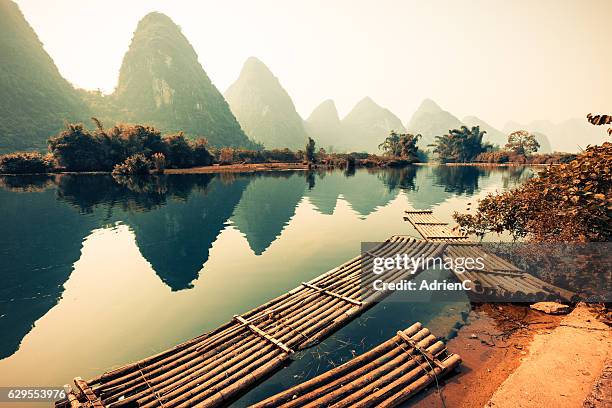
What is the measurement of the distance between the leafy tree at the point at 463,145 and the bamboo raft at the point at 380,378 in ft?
425

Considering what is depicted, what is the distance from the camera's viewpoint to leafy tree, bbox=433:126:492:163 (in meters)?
124

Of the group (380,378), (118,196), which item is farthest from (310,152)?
(380,378)

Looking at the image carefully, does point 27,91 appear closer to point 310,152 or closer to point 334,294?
point 310,152

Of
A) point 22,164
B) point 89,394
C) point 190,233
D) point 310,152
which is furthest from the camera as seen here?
point 310,152

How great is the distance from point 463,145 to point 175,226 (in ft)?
423

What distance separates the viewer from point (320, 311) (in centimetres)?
1060

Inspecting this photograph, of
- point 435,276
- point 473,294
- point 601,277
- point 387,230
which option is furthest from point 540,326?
point 387,230

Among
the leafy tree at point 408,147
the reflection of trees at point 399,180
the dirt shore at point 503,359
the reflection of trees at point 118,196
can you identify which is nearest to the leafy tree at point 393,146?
the leafy tree at point 408,147

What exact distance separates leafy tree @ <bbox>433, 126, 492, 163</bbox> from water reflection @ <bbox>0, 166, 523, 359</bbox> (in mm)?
93730

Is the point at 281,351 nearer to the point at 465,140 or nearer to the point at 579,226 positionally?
the point at 579,226

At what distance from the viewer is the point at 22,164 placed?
237 ft

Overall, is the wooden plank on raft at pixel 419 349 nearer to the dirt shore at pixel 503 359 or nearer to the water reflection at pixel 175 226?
the dirt shore at pixel 503 359

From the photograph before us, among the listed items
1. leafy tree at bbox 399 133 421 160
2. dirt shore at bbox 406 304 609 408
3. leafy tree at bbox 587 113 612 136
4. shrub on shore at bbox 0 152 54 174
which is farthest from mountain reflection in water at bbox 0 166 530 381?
leafy tree at bbox 399 133 421 160

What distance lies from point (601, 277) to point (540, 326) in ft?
10.7
